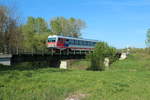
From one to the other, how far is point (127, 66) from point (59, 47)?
16.5m

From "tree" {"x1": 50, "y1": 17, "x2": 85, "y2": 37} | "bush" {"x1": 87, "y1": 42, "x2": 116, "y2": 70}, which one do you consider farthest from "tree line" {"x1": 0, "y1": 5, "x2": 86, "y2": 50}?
"bush" {"x1": 87, "y1": 42, "x2": 116, "y2": 70}

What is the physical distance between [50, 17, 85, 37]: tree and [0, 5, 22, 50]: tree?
94.3 ft

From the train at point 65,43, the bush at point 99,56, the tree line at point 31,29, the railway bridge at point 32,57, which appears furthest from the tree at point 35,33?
the bush at point 99,56

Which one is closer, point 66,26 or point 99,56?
point 99,56

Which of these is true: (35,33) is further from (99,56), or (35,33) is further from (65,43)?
(99,56)

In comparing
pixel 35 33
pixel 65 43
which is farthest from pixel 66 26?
pixel 65 43

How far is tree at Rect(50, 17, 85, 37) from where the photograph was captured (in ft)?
200

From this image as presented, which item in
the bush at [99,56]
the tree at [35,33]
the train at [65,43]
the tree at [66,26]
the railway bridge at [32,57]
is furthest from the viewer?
the tree at [66,26]

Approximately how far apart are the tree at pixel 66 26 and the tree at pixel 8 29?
94.3ft

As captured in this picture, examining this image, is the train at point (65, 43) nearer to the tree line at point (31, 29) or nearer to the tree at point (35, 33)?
the tree line at point (31, 29)

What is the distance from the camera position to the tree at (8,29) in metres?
30.5

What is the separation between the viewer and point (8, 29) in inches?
1217

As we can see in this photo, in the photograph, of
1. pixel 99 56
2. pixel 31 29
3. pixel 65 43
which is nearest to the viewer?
pixel 99 56

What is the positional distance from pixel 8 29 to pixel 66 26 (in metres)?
→ 32.8
